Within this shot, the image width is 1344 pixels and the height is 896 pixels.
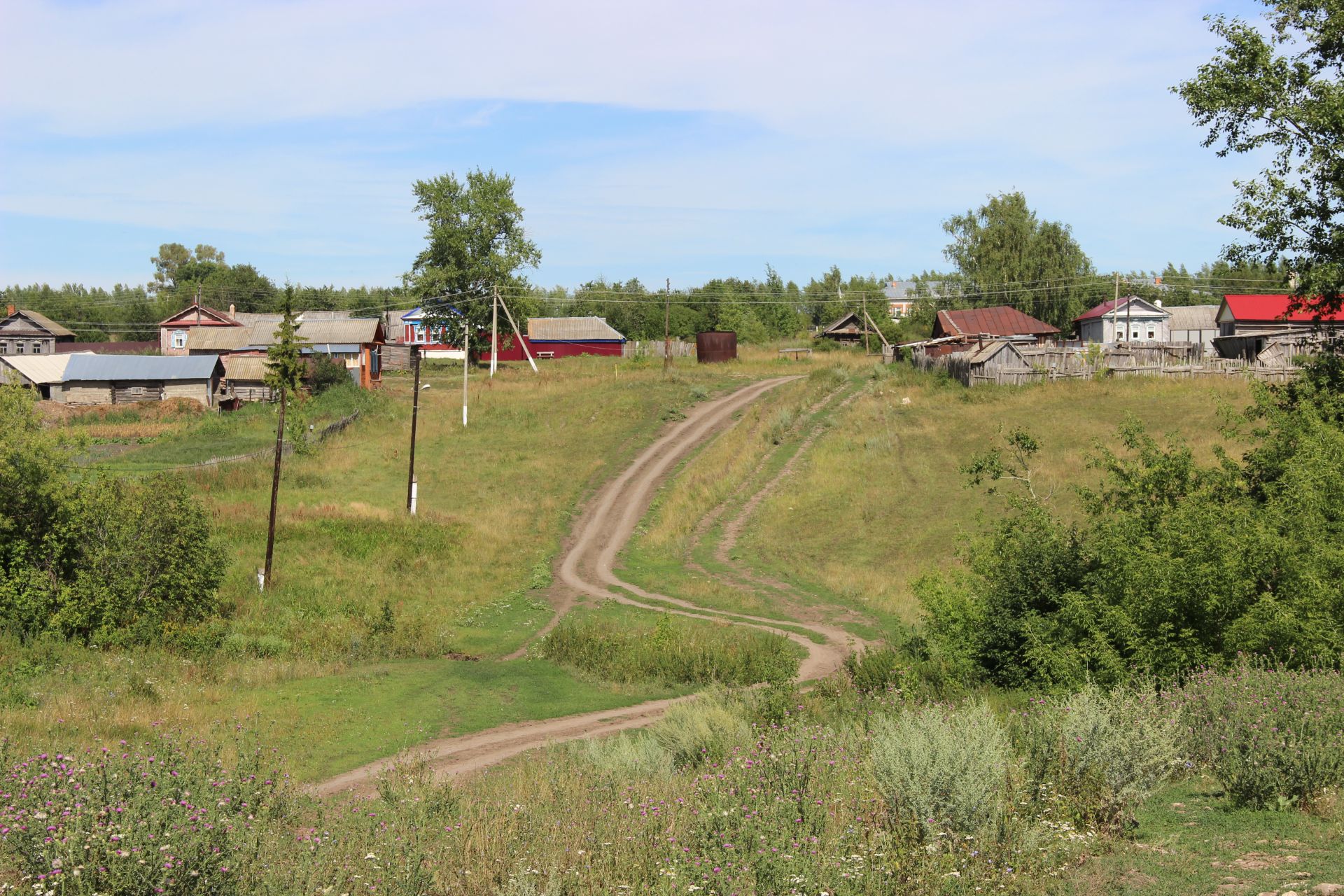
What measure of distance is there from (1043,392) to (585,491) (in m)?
23.9

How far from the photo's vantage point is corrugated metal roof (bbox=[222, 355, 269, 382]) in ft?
244

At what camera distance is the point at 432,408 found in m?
62.7

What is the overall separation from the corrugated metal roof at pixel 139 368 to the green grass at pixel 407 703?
5545 centimetres

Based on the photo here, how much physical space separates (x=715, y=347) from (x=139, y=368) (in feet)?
140

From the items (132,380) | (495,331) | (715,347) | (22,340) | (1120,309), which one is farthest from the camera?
(22,340)

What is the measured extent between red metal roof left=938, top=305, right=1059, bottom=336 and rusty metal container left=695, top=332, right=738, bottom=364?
54.7 feet

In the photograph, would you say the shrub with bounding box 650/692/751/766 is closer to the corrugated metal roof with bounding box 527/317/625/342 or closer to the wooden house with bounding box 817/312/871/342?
the corrugated metal roof with bounding box 527/317/625/342

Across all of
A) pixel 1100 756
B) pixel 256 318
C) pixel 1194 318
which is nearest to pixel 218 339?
pixel 256 318

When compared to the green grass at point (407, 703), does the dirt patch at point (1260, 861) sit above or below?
above

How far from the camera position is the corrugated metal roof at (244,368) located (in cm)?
7438

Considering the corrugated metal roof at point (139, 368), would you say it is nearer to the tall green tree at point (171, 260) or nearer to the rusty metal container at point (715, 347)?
the rusty metal container at point (715, 347)

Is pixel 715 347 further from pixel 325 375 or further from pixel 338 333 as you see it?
pixel 325 375

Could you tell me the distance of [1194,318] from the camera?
9531 cm

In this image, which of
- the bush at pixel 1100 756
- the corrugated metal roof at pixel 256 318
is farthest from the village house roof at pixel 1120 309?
the bush at pixel 1100 756
